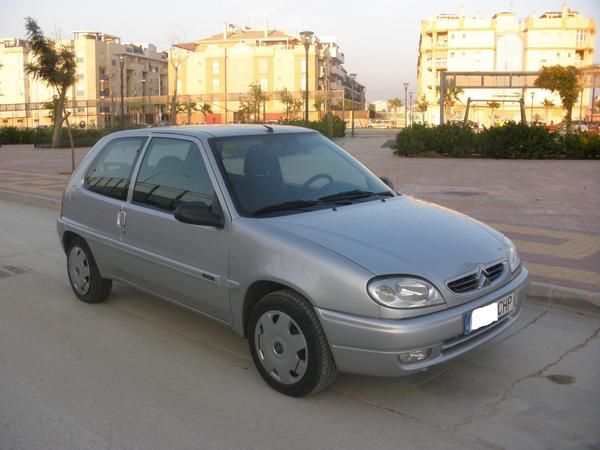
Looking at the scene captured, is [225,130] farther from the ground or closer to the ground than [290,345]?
farther from the ground

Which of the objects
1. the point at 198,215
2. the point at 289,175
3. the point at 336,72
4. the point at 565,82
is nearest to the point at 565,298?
the point at 289,175

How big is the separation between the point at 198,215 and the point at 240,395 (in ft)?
3.88

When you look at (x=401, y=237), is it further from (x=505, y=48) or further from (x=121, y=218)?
(x=505, y=48)

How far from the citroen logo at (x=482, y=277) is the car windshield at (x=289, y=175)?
Result: 1.11m

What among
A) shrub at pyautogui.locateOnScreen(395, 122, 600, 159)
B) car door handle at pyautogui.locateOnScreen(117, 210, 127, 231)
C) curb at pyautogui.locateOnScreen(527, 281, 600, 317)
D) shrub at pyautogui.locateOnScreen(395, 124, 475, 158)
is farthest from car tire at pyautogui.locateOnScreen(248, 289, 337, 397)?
shrub at pyautogui.locateOnScreen(395, 124, 475, 158)

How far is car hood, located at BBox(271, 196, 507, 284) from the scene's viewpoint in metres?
3.66

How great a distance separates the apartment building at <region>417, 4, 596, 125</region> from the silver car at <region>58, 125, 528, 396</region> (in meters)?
88.7

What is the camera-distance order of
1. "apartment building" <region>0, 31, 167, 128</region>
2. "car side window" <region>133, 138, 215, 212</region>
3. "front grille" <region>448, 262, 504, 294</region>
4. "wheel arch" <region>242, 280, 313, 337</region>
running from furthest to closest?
1. "apartment building" <region>0, 31, 167, 128</region>
2. "car side window" <region>133, 138, 215, 212</region>
3. "wheel arch" <region>242, 280, 313, 337</region>
4. "front grille" <region>448, 262, 504, 294</region>

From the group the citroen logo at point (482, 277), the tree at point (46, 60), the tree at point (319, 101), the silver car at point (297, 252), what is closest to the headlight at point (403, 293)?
the silver car at point (297, 252)

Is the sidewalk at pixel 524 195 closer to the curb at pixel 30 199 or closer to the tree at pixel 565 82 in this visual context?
the curb at pixel 30 199

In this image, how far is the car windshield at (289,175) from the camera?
4402 millimetres

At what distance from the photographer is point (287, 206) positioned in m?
4.39

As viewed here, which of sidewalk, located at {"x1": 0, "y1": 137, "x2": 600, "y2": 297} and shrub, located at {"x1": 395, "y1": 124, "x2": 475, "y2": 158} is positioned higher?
shrub, located at {"x1": 395, "y1": 124, "x2": 475, "y2": 158}

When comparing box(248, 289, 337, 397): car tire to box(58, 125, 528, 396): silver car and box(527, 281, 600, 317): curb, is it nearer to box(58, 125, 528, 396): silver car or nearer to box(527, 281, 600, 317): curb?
box(58, 125, 528, 396): silver car
